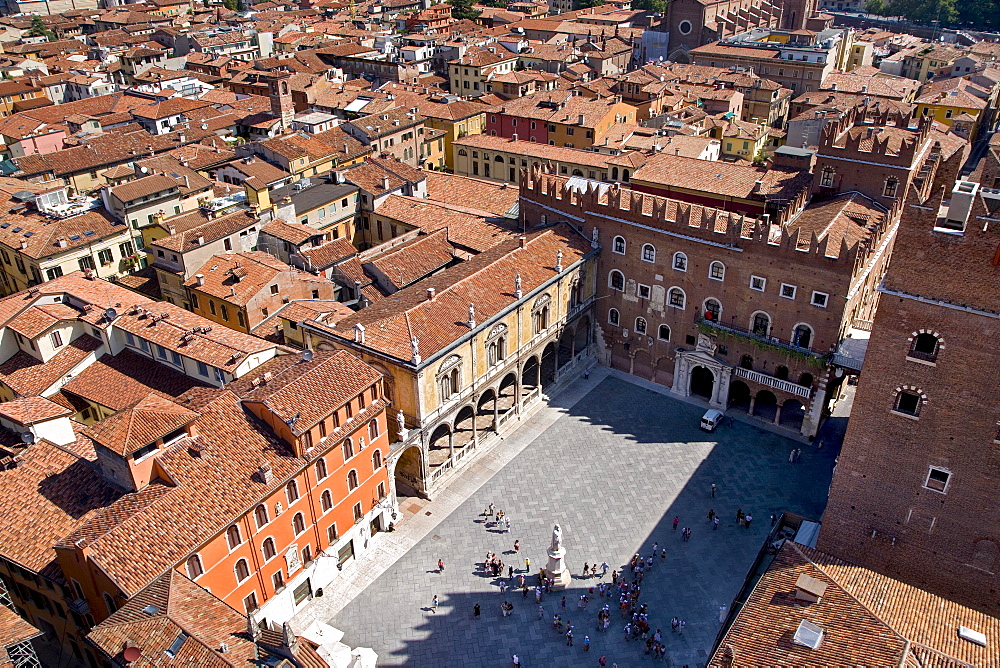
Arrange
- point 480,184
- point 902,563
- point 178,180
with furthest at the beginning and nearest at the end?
point 480,184
point 178,180
point 902,563

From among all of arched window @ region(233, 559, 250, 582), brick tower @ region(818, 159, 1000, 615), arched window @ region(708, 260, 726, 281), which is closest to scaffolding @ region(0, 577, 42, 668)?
arched window @ region(233, 559, 250, 582)

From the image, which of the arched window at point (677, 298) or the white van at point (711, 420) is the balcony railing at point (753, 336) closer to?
the arched window at point (677, 298)

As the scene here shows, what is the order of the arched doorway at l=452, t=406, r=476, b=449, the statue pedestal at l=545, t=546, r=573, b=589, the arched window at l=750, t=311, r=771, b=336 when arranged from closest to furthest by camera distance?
the statue pedestal at l=545, t=546, r=573, b=589 → the arched doorway at l=452, t=406, r=476, b=449 → the arched window at l=750, t=311, r=771, b=336

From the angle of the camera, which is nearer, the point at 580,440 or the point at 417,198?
the point at 580,440

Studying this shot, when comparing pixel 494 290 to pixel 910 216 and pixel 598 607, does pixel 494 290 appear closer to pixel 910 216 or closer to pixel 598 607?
pixel 598 607

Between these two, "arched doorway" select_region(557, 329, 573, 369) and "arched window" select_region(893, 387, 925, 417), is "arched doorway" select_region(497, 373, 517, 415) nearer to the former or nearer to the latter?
"arched doorway" select_region(557, 329, 573, 369)

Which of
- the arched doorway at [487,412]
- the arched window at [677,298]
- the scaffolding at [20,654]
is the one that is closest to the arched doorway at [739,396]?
the arched window at [677,298]

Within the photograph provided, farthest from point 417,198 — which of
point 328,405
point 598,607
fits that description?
point 598,607
